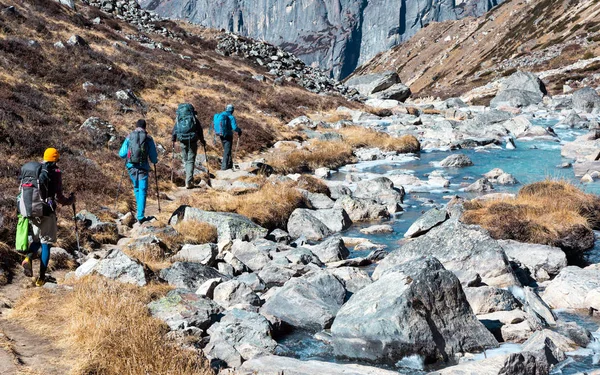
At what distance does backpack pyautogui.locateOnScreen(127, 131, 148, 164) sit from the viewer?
1357cm

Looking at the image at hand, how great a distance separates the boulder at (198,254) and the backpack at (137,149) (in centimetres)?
293

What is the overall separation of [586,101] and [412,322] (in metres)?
44.9

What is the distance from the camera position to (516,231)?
1366 cm

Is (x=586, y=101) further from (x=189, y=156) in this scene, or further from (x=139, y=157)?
(x=139, y=157)

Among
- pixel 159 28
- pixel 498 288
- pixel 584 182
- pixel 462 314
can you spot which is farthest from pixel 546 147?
pixel 159 28

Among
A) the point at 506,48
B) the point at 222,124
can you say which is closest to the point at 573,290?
the point at 222,124

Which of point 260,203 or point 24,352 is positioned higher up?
point 260,203

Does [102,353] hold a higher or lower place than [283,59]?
lower

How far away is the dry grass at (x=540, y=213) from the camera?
13641 mm

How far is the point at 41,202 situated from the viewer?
8.98 metres

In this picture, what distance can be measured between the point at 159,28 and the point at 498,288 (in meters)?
46.5

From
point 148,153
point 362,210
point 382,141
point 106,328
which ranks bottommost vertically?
point 106,328

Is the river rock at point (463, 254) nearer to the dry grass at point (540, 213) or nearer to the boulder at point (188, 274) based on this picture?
the dry grass at point (540, 213)

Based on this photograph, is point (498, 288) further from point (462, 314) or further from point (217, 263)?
point (217, 263)
